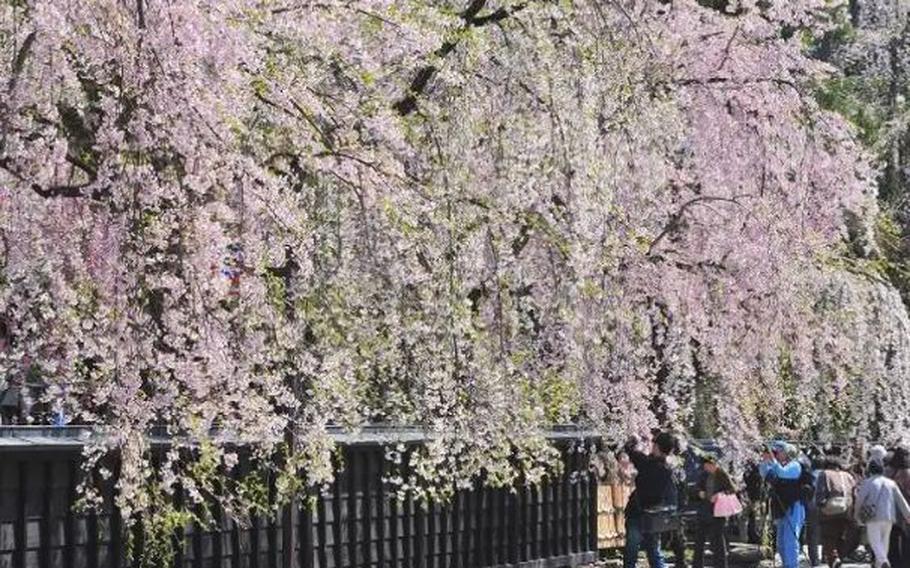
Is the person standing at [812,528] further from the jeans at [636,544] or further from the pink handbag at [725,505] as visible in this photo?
the jeans at [636,544]

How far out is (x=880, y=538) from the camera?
62.5 ft

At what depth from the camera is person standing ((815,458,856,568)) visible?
2214 centimetres

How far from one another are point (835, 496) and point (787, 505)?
1.28 m

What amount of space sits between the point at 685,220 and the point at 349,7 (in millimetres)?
7937

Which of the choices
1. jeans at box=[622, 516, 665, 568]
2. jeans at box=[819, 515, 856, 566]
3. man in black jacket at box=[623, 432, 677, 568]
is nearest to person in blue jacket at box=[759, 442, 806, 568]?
jeans at box=[819, 515, 856, 566]

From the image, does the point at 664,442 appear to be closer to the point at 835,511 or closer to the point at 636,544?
the point at 636,544

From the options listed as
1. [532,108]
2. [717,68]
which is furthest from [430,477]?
[717,68]

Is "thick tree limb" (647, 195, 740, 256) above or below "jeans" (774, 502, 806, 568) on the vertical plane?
above

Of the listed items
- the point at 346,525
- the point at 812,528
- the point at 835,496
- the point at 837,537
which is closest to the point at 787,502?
the point at 835,496

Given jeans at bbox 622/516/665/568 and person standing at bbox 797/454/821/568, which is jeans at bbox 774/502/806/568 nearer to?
person standing at bbox 797/454/821/568

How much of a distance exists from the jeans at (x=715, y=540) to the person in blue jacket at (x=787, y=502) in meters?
0.78

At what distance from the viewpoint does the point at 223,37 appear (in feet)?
28.6

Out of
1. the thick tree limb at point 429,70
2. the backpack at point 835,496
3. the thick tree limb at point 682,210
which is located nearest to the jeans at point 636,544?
the thick tree limb at point 682,210

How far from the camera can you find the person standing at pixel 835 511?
72.6 ft
